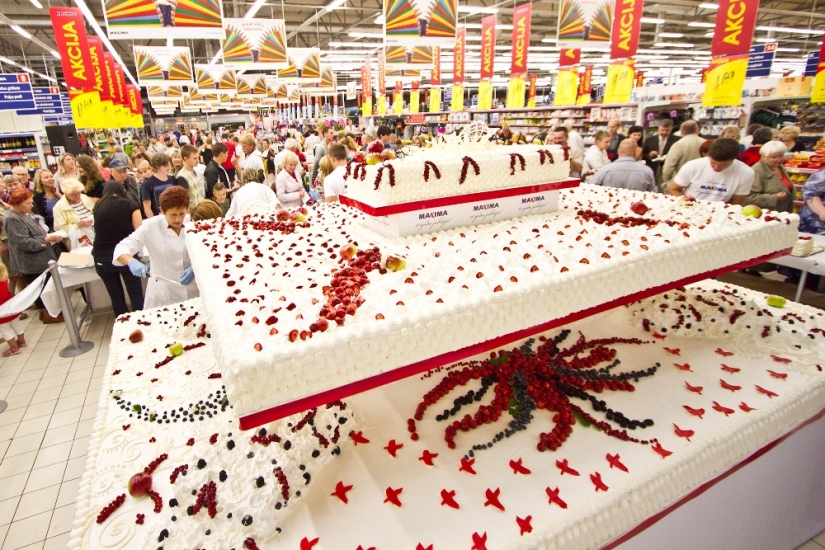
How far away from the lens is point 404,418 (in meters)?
2.41

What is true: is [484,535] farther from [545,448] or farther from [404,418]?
[404,418]

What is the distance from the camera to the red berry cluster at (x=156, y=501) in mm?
1873

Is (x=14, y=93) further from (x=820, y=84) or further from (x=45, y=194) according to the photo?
(x=820, y=84)

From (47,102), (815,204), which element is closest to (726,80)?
(815,204)

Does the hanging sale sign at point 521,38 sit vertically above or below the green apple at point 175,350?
above

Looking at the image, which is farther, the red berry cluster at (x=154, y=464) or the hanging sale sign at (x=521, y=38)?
the hanging sale sign at (x=521, y=38)

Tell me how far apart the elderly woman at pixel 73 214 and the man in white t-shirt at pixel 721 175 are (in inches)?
282

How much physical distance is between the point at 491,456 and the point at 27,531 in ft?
10.2

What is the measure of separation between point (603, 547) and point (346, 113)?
28192mm

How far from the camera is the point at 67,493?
336 centimetres

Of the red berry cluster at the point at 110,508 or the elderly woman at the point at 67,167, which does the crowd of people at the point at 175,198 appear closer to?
the elderly woman at the point at 67,167

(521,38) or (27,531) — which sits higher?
(521,38)

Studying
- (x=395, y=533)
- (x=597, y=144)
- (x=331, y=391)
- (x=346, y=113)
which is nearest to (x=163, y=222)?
(x=331, y=391)

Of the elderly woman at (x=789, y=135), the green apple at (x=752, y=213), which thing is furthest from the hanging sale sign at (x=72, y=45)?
the elderly woman at (x=789, y=135)
